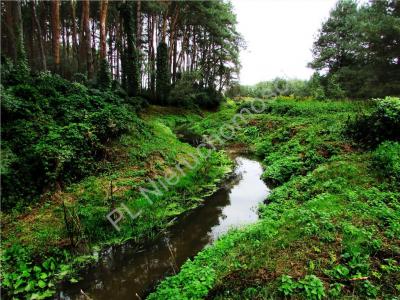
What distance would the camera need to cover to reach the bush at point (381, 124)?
8828 millimetres

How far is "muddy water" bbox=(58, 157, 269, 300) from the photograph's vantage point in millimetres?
5230

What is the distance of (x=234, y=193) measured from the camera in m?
9.84

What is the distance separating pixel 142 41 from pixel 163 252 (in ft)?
95.0

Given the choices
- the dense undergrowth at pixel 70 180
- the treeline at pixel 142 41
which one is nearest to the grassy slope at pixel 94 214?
the dense undergrowth at pixel 70 180

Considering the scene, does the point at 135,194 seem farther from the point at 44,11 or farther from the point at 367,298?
the point at 44,11

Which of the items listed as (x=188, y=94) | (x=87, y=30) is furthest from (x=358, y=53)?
(x=87, y=30)

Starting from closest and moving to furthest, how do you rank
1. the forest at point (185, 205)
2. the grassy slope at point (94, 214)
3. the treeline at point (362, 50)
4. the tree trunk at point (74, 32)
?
the forest at point (185, 205), the grassy slope at point (94, 214), the treeline at point (362, 50), the tree trunk at point (74, 32)

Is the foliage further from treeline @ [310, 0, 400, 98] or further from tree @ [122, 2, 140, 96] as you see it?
treeline @ [310, 0, 400, 98]

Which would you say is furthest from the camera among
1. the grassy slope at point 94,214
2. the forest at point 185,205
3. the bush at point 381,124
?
the bush at point 381,124

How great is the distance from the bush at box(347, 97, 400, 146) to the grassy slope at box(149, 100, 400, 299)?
1047 millimetres

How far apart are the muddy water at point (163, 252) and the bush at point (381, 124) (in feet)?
13.4

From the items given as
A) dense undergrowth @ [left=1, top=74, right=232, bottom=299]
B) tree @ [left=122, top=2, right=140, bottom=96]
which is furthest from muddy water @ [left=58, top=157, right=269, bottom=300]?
tree @ [left=122, top=2, right=140, bottom=96]

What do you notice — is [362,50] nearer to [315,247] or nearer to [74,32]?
[315,247]

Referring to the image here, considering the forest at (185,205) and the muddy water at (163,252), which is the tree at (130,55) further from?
the muddy water at (163,252)
